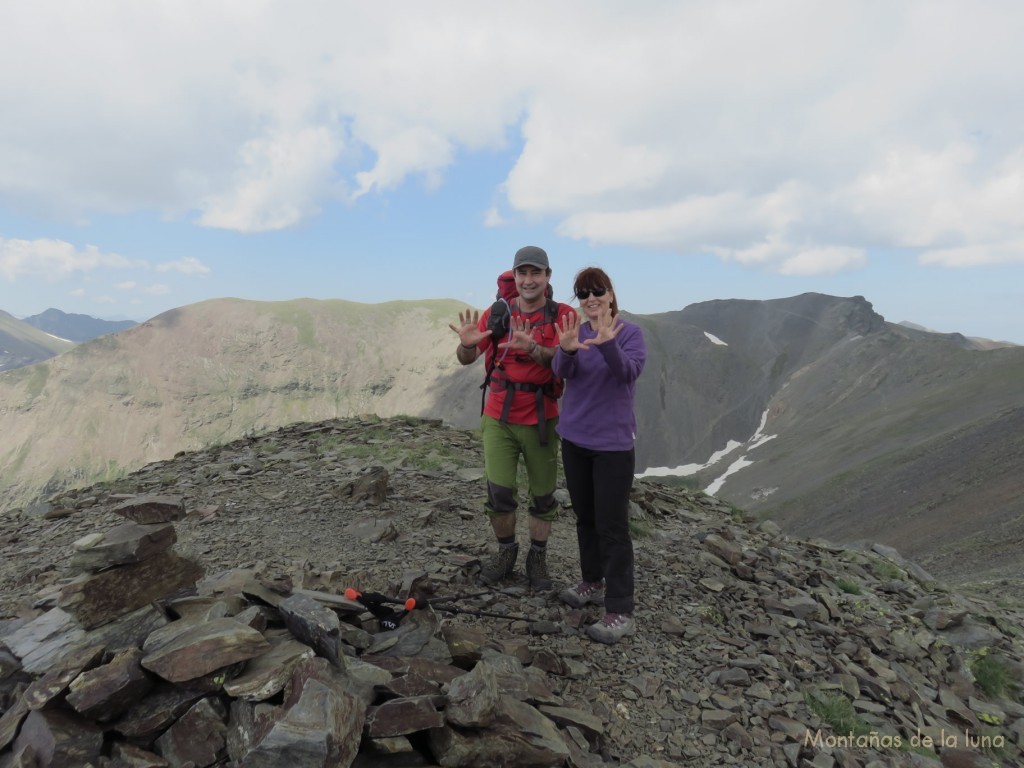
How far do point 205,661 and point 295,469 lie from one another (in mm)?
8890

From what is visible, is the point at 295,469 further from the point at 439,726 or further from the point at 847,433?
the point at 847,433

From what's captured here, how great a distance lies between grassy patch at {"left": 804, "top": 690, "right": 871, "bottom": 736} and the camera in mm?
5605

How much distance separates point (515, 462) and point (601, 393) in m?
1.51

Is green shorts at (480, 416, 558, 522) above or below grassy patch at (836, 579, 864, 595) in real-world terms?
above

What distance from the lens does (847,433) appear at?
3157 inches

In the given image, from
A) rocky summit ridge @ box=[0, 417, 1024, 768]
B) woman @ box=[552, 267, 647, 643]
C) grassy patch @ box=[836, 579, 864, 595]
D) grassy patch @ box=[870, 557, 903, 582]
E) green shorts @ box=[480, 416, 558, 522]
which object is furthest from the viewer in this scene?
grassy patch @ box=[870, 557, 903, 582]

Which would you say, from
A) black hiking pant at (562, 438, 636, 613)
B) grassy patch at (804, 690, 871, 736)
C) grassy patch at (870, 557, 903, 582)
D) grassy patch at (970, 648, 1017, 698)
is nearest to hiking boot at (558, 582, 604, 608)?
black hiking pant at (562, 438, 636, 613)

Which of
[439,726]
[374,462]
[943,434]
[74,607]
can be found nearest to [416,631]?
[439,726]

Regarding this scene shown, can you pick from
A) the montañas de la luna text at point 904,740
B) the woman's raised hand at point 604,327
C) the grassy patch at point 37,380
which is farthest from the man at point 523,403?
the grassy patch at point 37,380

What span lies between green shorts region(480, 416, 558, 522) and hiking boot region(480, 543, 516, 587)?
1.72ft

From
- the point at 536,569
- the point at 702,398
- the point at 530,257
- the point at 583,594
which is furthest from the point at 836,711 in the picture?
the point at 702,398

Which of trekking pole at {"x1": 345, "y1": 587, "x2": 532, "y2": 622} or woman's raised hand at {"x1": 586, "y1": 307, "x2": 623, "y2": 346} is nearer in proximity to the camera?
trekking pole at {"x1": 345, "y1": 587, "x2": 532, "y2": 622}

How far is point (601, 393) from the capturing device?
19.7 ft

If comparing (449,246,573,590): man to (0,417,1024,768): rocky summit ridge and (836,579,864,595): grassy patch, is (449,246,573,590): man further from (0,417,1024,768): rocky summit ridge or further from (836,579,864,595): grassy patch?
(836,579,864,595): grassy patch
